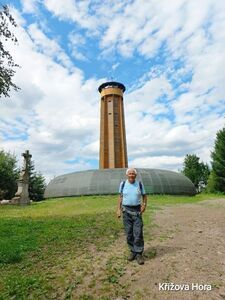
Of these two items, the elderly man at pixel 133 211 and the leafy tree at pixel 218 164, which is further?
the leafy tree at pixel 218 164

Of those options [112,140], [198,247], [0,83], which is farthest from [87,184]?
[198,247]

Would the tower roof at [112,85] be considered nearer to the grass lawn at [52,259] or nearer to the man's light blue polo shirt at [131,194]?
the grass lawn at [52,259]

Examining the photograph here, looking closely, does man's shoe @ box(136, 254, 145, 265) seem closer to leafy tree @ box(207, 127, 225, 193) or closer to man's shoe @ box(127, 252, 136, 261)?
man's shoe @ box(127, 252, 136, 261)

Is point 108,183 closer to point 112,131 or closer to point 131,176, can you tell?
point 112,131

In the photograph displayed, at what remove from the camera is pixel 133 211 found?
23.6 feet

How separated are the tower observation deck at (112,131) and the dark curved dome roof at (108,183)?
997cm

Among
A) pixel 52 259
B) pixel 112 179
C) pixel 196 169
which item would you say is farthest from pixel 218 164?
pixel 52 259

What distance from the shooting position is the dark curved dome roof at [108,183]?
32.4 m

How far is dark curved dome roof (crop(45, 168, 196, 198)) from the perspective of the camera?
106 ft

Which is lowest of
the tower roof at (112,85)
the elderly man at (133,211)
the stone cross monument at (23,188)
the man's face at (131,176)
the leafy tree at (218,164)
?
the elderly man at (133,211)

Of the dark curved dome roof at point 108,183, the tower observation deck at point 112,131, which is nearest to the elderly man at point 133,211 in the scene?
the dark curved dome roof at point 108,183

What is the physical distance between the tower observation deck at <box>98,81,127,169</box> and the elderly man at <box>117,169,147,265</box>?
3748 centimetres

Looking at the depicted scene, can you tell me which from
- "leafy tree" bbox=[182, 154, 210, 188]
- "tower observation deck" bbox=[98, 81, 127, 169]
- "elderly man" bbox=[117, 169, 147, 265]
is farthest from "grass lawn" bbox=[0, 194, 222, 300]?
"leafy tree" bbox=[182, 154, 210, 188]

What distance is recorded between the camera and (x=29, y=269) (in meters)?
6.61
